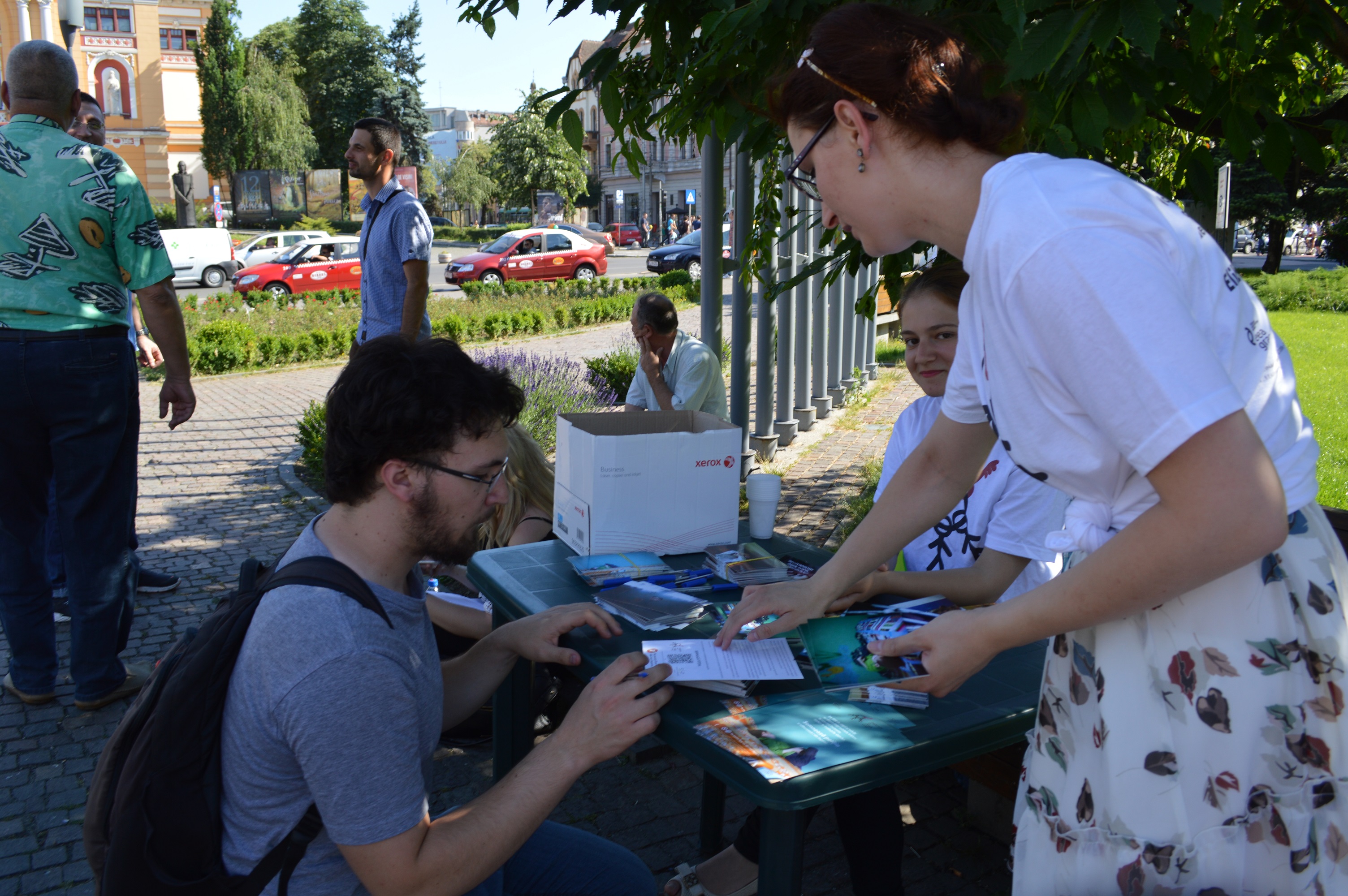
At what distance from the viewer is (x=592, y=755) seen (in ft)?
5.54

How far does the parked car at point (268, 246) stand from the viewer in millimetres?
24430

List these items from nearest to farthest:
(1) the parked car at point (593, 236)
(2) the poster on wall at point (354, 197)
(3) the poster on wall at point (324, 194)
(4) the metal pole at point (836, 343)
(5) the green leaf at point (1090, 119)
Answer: (5) the green leaf at point (1090, 119), (4) the metal pole at point (836, 343), (1) the parked car at point (593, 236), (2) the poster on wall at point (354, 197), (3) the poster on wall at point (324, 194)

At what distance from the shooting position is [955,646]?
50.9 inches

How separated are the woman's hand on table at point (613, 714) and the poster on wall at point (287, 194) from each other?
48379mm

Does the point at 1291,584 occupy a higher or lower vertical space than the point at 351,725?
higher

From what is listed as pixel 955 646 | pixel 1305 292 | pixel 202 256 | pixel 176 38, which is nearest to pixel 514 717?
pixel 955 646

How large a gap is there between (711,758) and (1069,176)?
3.23 ft

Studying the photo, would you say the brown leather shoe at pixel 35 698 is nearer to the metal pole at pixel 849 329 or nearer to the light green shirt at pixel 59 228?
the light green shirt at pixel 59 228

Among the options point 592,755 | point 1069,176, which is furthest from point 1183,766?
point 592,755

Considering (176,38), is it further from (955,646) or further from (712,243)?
(955,646)

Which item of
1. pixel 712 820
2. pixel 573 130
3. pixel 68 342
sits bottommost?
pixel 712 820

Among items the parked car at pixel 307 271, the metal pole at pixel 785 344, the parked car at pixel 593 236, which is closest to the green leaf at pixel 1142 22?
the metal pole at pixel 785 344

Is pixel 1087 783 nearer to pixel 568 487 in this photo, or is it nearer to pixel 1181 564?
pixel 1181 564

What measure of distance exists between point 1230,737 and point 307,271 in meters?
22.8
